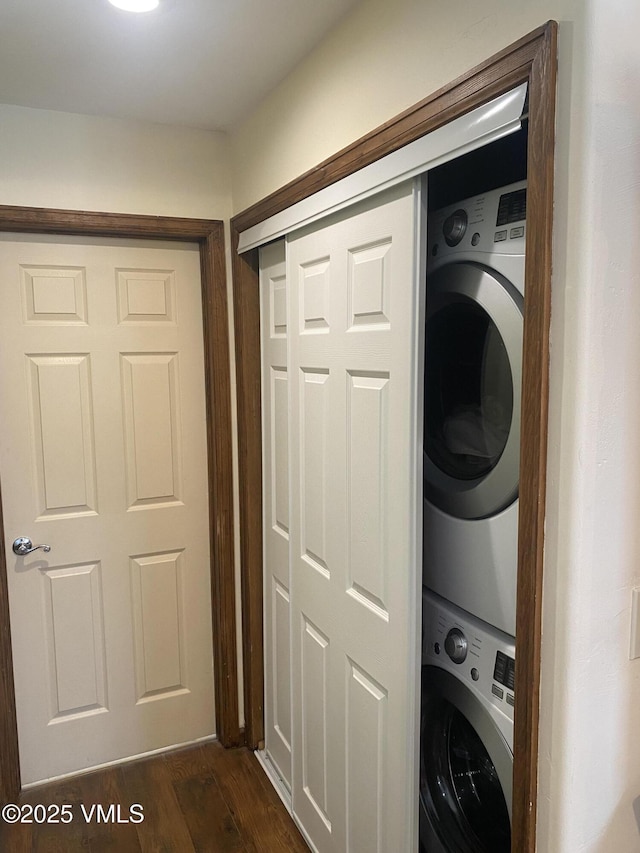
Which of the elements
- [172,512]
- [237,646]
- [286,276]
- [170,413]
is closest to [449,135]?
[286,276]

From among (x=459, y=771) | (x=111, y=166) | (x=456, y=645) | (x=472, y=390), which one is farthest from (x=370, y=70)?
(x=459, y=771)

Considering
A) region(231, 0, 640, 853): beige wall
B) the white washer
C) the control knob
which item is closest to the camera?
region(231, 0, 640, 853): beige wall

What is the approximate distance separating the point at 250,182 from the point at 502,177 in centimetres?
94

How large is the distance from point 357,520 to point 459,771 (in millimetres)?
675

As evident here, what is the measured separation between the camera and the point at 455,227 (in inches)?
55.1

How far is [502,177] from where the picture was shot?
155 centimetres

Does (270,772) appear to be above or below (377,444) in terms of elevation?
below

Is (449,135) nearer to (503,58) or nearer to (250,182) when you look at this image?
(503,58)

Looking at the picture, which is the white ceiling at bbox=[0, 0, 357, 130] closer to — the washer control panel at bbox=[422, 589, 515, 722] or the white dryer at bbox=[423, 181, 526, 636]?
the white dryer at bbox=[423, 181, 526, 636]

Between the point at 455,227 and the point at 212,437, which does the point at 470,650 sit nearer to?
the point at 455,227

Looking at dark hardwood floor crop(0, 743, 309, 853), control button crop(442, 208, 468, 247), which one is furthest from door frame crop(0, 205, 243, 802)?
control button crop(442, 208, 468, 247)

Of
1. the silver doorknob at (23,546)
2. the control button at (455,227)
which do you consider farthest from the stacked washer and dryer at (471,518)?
the silver doorknob at (23,546)

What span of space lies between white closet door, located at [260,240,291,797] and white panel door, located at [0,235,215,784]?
0.31m

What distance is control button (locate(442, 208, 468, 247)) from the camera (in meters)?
1.38
